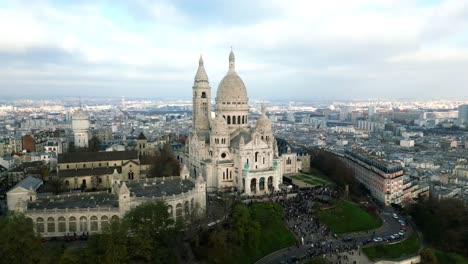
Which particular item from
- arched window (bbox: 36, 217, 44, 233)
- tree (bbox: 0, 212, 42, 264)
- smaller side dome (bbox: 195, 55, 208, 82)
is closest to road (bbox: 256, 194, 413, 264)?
tree (bbox: 0, 212, 42, 264)

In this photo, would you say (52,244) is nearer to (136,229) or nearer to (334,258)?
(136,229)

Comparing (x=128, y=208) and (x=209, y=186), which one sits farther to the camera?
(x=209, y=186)

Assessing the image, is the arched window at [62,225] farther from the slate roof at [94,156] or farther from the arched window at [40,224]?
the slate roof at [94,156]

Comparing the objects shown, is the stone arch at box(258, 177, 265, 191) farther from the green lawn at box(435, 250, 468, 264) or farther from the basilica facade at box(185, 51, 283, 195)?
the green lawn at box(435, 250, 468, 264)

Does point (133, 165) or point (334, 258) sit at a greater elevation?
point (133, 165)

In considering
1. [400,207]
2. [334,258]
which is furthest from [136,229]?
[400,207]

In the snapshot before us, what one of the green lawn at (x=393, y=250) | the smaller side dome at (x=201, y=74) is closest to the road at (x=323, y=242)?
the green lawn at (x=393, y=250)

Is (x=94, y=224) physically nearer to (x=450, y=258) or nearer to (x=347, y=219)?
(x=347, y=219)
